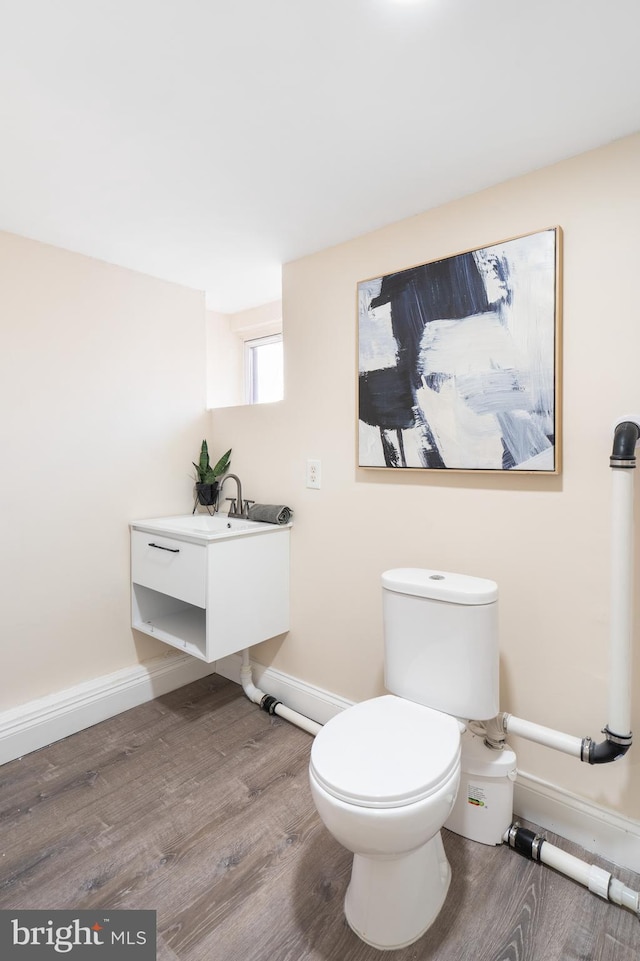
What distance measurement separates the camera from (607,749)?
1.29 m

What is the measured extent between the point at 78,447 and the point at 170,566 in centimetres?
68

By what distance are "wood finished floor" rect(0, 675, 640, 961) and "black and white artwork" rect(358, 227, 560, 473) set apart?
122cm

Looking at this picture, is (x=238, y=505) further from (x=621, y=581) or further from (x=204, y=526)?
(x=621, y=581)

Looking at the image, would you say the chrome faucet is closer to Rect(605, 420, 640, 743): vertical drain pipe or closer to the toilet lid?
the toilet lid

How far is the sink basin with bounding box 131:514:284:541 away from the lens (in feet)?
6.42

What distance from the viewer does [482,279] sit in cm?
159

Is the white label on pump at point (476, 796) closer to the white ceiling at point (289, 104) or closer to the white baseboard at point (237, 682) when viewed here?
the white baseboard at point (237, 682)

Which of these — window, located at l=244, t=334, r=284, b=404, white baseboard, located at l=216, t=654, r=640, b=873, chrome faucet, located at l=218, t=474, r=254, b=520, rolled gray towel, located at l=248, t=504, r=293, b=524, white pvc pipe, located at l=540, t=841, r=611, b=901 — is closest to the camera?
white pvc pipe, located at l=540, t=841, r=611, b=901

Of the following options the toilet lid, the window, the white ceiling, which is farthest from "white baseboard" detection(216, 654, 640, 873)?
the window

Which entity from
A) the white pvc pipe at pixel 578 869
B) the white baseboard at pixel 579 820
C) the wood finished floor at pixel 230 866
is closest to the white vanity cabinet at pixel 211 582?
the wood finished floor at pixel 230 866

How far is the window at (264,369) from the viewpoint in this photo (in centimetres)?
297

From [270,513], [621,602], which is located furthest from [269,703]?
[621,602]

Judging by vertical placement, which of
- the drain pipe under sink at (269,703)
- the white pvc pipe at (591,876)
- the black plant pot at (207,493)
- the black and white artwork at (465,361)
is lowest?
the white pvc pipe at (591,876)

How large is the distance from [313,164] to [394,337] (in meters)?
0.63
